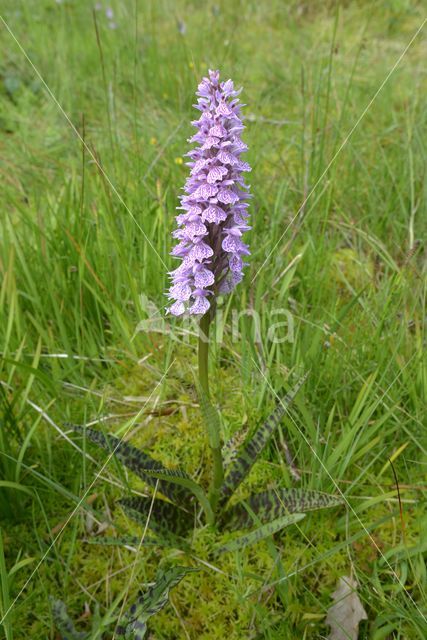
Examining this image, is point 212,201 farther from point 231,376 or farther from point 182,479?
point 231,376

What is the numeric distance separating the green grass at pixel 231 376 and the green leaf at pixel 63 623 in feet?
0.24

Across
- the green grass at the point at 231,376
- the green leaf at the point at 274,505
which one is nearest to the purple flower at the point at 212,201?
the green grass at the point at 231,376

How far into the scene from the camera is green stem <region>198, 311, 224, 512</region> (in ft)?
4.98

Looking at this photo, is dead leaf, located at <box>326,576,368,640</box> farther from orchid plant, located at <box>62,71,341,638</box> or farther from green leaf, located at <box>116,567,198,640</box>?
green leaf, located at <box>116,567,198,640</box>

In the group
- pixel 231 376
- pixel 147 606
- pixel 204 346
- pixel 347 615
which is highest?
A: pixel 204 346

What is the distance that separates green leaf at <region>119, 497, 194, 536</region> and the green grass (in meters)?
0.08

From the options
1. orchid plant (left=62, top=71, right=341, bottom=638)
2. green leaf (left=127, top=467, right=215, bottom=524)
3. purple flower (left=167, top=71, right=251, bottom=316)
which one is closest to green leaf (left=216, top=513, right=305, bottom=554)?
orchid plant (left=62, top=71, right=341, bottom=638)

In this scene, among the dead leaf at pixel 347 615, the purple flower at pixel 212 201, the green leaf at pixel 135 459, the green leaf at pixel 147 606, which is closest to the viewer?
the purple flower at pixel 212 201

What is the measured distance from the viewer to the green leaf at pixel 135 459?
171cm

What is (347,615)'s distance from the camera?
163cm

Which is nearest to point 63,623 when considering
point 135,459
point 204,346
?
point 135,459

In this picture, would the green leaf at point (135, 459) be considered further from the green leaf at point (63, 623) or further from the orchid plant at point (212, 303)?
the green leaf at point (63, 623)

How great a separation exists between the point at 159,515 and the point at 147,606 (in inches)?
13.3

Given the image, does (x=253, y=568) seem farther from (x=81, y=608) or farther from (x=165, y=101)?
(x=165, y=101)
